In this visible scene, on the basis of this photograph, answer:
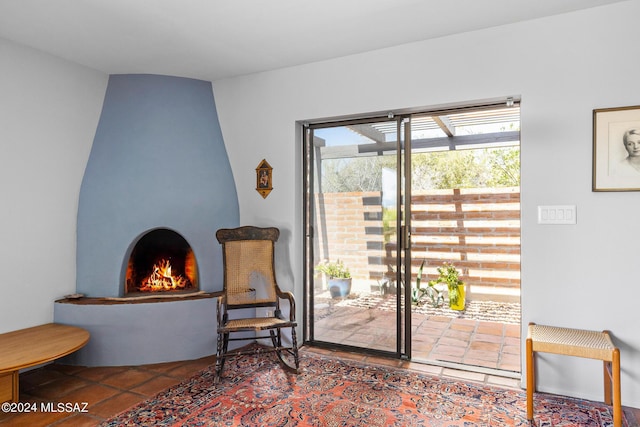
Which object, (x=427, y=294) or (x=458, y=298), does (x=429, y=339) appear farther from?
(x=427, y=294)

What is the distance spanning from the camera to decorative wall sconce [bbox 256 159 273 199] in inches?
148

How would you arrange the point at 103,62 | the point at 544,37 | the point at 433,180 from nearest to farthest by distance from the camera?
1. the point at 544,37
2. the point at 103,62
3. the point at 433,180

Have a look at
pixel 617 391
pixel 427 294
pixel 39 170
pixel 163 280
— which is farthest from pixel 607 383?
pixel 39 170

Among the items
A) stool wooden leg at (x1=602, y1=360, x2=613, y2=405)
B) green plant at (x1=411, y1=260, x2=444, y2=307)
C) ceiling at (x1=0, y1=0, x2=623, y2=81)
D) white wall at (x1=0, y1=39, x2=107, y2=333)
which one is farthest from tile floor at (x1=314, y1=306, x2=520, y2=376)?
white wall at (x1=0, y1=39, x2=107, y2=333)

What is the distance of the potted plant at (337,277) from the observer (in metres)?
3.62

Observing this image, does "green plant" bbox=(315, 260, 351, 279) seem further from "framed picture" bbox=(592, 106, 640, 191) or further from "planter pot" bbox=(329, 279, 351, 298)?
"framed picture" bbox=(592, 106, 640, 191)

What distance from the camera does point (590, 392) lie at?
2.63 meters

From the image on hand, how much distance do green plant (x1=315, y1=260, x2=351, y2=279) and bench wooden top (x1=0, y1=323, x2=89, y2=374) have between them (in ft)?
6.41

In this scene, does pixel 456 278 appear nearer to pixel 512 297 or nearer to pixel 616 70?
pixel 512 297

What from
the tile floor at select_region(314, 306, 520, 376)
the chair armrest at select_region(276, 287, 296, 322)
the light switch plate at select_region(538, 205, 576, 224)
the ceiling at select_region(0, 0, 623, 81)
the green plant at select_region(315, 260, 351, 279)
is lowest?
the tile floor at select_region(314, 306, 520, 376)

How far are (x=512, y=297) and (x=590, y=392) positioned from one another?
2.95 metres

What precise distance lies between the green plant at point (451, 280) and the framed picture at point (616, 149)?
282 cm

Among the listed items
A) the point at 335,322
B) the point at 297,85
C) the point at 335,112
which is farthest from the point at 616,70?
the point at 335,322

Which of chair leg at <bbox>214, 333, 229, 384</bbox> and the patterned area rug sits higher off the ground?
chair leg at <bbox>214, 333, 229, 384</bbox>
